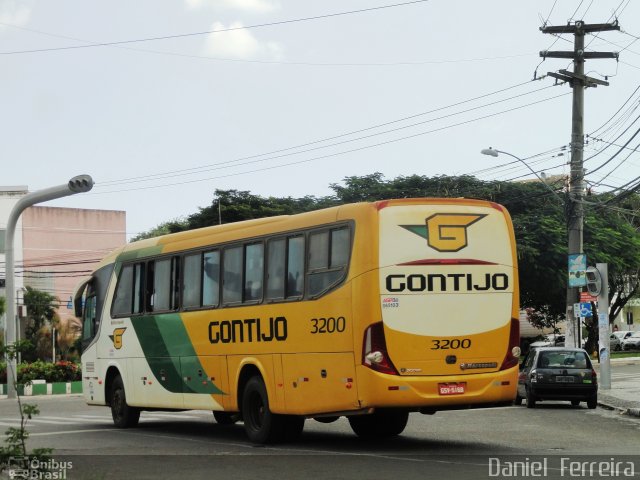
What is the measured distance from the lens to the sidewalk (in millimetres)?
26906

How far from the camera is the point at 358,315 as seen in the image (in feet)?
52.0

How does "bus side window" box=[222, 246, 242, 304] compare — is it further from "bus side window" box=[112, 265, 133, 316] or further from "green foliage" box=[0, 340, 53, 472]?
"green foliage" box=[0, 340, 53, 472]

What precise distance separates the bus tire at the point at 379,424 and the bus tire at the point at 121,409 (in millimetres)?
5323

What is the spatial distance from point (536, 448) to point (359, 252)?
12.1 ft

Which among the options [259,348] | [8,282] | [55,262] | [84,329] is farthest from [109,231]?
[259,348]

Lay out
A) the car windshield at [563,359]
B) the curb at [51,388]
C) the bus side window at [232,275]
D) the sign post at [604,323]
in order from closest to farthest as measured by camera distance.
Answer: the bus side window at [232,275], the car windshield at [563,359], the sign post at [604,323], the curb at [51,388]

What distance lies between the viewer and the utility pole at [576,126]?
39.2 m

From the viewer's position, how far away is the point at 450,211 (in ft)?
54.5

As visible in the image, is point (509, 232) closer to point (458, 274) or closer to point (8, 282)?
point (458, 274)

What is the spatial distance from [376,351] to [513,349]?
2224 millimetres

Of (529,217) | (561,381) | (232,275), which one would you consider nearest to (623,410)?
(561,381)

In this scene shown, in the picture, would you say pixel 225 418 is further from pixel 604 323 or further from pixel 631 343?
pixel 631 343

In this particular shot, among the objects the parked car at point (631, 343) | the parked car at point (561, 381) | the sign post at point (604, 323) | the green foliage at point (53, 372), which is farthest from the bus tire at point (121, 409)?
the parked car at point (631, 343)

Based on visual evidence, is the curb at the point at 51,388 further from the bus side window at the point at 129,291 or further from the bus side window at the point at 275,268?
the bus side window at the point at 275,268
